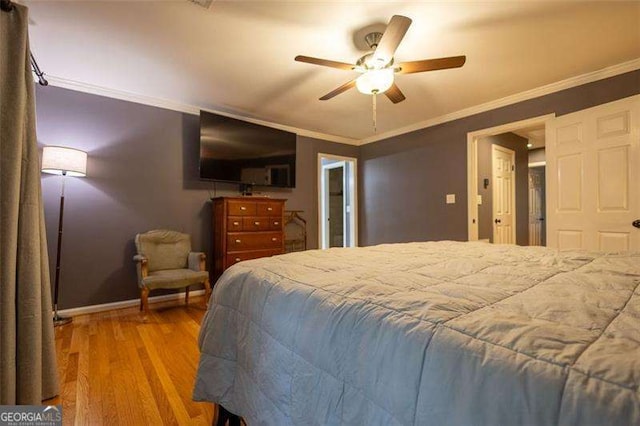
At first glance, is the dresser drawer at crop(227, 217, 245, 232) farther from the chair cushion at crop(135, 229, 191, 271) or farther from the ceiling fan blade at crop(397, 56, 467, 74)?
the ceiling fan blade at crop(397, 56, 467, 74)

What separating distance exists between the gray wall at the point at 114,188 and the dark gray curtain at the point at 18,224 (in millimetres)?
1924

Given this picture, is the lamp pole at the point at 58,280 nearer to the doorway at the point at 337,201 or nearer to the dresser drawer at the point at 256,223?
the dresser drawer at the point at 256,223

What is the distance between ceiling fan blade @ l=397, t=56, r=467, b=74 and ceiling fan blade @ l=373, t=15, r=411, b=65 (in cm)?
16

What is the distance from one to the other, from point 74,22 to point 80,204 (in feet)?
5.70

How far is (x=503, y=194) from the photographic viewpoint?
4520 millimetres

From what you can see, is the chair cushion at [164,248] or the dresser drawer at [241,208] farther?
the dresser drawer at [241,208]

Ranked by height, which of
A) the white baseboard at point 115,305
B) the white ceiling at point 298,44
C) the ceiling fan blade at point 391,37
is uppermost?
the white ceiling at point 298,44

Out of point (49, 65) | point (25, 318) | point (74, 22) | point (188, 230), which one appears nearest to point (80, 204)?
point (188, 230)

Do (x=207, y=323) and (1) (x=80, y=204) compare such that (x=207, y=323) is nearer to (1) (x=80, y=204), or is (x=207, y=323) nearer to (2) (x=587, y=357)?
(2) (x=587, y=357)

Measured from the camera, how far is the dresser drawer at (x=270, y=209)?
3.69 metres

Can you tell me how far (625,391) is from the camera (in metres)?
0.41

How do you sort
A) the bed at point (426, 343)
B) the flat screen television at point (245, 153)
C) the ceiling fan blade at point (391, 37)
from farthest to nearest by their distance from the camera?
the flat screen television at point (245, 153)
the ceiling fan blade at point (391, 37)
the bed at point (426, 343)

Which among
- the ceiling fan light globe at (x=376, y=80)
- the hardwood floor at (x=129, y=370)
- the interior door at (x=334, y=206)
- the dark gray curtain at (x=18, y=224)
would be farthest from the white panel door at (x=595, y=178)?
the dark gray curtain at (x=18, y=224)

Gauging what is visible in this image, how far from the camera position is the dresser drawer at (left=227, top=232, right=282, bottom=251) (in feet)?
11.3
